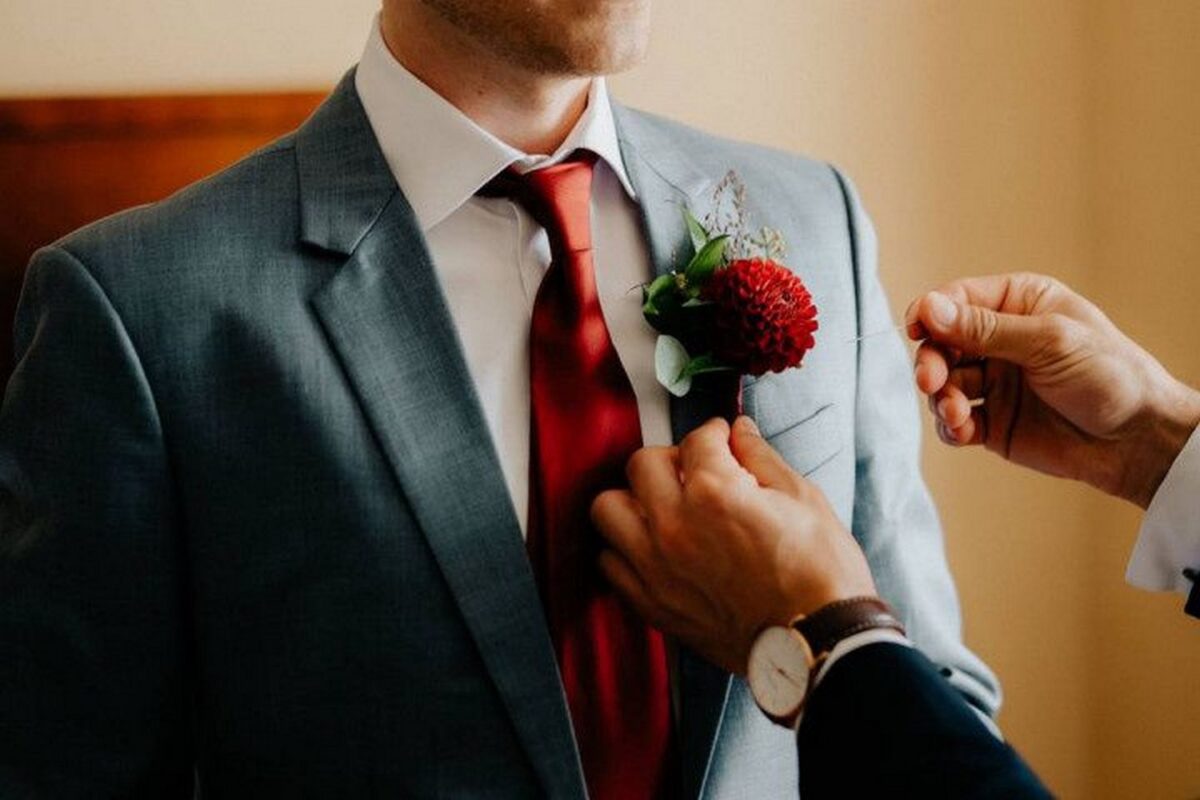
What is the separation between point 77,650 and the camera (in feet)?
2.92

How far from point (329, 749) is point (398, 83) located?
55 centimetres

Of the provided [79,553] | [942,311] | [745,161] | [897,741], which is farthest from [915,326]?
[79,553]

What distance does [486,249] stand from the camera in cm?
100

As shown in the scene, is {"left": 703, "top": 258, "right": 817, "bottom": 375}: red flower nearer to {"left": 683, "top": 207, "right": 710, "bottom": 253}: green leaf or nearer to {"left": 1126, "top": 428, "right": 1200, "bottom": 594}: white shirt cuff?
{"left": 683, "top": 207, "right": 710, "bottom": 253}: green leaf

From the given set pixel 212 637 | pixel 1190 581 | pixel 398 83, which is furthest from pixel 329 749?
pixel 1190 581

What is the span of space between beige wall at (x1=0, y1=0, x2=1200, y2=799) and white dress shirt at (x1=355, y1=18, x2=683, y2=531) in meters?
0.66

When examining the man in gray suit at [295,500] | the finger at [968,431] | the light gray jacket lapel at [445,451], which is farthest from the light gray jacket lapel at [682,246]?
the finger at [968,431]

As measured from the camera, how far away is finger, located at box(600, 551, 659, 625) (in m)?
0.93

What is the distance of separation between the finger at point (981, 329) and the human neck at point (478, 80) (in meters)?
0.37

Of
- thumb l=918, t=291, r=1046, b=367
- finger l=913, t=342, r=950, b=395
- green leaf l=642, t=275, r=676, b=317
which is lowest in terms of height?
finger l=913, t=342, r=950, b=395

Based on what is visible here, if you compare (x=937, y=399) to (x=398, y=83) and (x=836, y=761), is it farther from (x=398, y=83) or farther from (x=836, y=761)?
(x=398, y=83)

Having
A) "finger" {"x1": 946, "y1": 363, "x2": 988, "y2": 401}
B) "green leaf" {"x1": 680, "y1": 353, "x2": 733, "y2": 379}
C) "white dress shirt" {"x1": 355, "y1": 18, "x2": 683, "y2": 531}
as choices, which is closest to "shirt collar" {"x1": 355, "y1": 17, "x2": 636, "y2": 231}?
"white dress shirt" {"x1": 355, "y1": 18, "x2": 683, "y2": 531}

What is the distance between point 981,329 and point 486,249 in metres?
0.43

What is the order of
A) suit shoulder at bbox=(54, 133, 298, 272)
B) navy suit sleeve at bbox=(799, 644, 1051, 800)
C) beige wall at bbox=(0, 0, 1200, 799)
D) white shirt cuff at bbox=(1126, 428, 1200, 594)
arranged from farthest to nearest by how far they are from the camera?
beige wall at bbox=(0, 0, 1200, 799) → white shirt cuff at bbox=(1126, 428, 1200, 594) → suit shoulder at bbox=(54, 133, 298, 272) → navy suit sleeve at bbox=(799, 644, 1051, 800)
